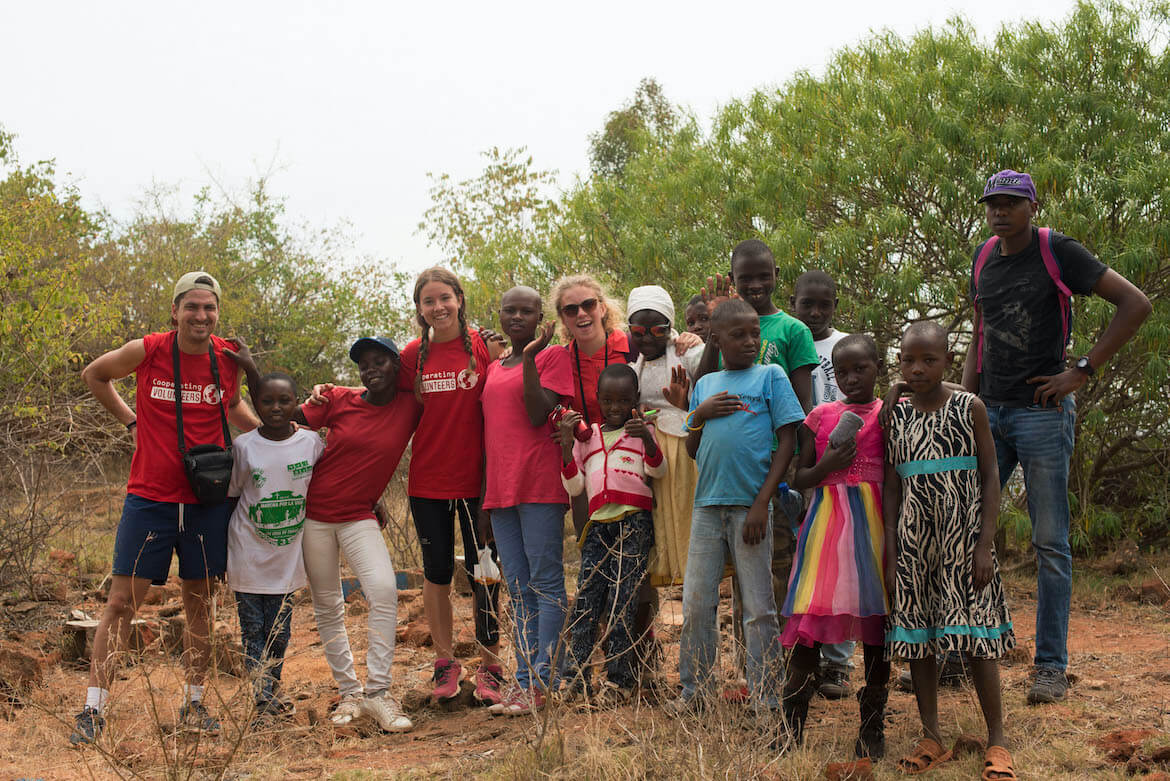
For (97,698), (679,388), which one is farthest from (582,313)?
(97,698)

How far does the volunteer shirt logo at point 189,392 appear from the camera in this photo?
15.4 feet

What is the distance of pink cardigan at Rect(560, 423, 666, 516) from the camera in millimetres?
4414

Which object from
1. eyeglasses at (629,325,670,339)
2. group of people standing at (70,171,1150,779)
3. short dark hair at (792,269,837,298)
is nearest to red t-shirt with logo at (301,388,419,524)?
group of people standing at (70,171,1150,779)

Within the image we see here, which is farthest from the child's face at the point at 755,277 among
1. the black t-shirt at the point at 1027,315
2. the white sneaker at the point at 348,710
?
the white sneaker at the point at 348,710

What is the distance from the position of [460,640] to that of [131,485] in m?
2.20

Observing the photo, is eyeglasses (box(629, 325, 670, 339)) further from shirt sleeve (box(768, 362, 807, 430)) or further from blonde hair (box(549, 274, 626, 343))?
shirt sleeve (box(768, 362, 807, 430))

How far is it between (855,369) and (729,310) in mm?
558

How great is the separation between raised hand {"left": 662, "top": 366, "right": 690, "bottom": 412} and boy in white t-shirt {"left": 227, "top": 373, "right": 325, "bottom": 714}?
1758 millimetres

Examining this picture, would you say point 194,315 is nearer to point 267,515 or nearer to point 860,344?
point 267,515

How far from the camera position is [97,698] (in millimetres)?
4375

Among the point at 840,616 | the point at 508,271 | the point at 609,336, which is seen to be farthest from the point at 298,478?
the point at 508,271

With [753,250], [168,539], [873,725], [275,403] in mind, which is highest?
[753,250]

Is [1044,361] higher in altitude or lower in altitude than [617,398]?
higher

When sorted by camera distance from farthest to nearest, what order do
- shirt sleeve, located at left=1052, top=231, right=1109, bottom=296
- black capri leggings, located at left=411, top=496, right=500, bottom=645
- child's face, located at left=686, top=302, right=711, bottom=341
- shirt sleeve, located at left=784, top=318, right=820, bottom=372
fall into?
child's face, located at left=686, top=302, right=711, bottom=341 < black capri leggings, located at left=411, top=496, right=500, bottom=645 < shirt sleeve, located at left=784, top=318, right=820, bottom=372 < shirt sleeve, located at left=1052, top=231, right=1109, bottom=296
